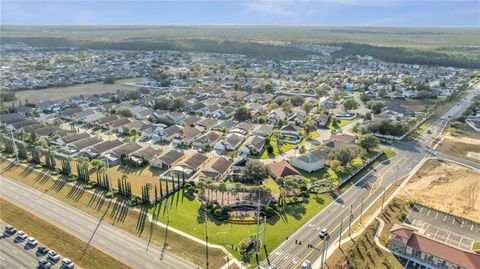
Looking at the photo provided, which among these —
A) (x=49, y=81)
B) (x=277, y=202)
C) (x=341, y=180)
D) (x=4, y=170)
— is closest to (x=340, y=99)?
(x=341, y=180)

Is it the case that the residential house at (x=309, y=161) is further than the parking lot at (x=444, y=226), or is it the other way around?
the residential house at (x=309, y=161)

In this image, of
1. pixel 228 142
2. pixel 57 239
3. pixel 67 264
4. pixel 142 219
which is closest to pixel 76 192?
pixel 57 239

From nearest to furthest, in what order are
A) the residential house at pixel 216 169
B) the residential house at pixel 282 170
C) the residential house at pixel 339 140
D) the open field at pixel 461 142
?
the residential house at pixel 216 169, the residential house at pixel 282 170, the residential house at pixel 339 140, the open field at pixel 461 142

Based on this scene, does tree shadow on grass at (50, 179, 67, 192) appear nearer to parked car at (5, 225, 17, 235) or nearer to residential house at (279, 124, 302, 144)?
parked car at (5, 225, 17, 235)

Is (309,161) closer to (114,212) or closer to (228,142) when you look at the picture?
(228,142)

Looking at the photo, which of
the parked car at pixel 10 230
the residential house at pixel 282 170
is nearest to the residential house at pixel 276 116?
the residential house at pixel 282 170

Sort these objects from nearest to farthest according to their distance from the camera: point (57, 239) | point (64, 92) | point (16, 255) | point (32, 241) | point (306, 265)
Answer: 1. point (306, 265)
2. point (16, 255)
3. point (32, 241)
4. point (57, 239)
5. point (64, 92)

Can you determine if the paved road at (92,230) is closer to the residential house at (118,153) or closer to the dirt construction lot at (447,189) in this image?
the residential house at (118,153)
